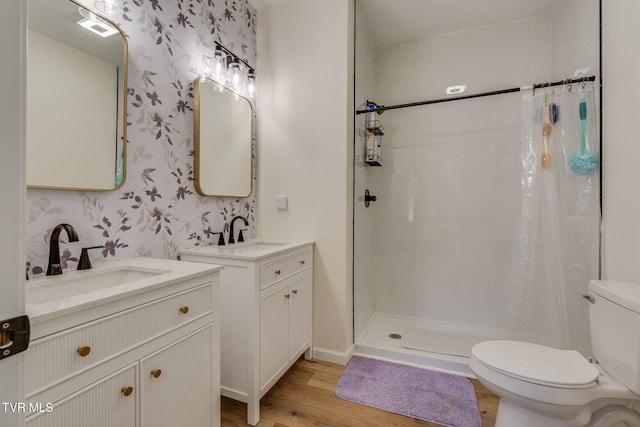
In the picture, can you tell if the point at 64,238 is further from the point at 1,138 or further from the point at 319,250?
the point at 319,250

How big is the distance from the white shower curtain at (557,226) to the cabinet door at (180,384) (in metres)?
1.77

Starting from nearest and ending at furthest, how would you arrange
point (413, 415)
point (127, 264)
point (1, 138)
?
point (1, 138)
point (127, 264)
point (413, 415)

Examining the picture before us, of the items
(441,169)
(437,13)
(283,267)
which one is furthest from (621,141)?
(283,267)

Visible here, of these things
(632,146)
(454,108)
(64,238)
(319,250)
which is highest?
(454,108)

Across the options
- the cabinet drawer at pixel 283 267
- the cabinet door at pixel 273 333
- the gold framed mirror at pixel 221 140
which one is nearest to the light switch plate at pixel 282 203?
the gold framed mirror at pixel 221 140

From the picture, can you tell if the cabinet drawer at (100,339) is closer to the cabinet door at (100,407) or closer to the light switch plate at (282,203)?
the cabinet door at (100,407)

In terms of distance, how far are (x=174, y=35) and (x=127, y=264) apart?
1.29m

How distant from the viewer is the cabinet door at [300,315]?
1936 millimetres

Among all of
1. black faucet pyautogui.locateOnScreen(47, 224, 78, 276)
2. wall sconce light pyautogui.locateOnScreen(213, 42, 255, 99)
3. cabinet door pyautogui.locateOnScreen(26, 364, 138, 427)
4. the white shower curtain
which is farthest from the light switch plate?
the white shower curtain

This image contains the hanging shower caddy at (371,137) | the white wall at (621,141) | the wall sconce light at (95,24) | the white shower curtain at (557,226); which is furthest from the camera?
the hanging shower caddy at (371,137)

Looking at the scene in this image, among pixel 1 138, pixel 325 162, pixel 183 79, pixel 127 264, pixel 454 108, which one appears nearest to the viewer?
pixel 1 138

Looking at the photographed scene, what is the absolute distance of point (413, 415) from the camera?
1.61 meters

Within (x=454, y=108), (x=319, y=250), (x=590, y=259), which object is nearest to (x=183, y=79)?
(x=319, y=250)

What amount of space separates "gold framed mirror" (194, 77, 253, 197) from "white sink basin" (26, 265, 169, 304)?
0.68 m
